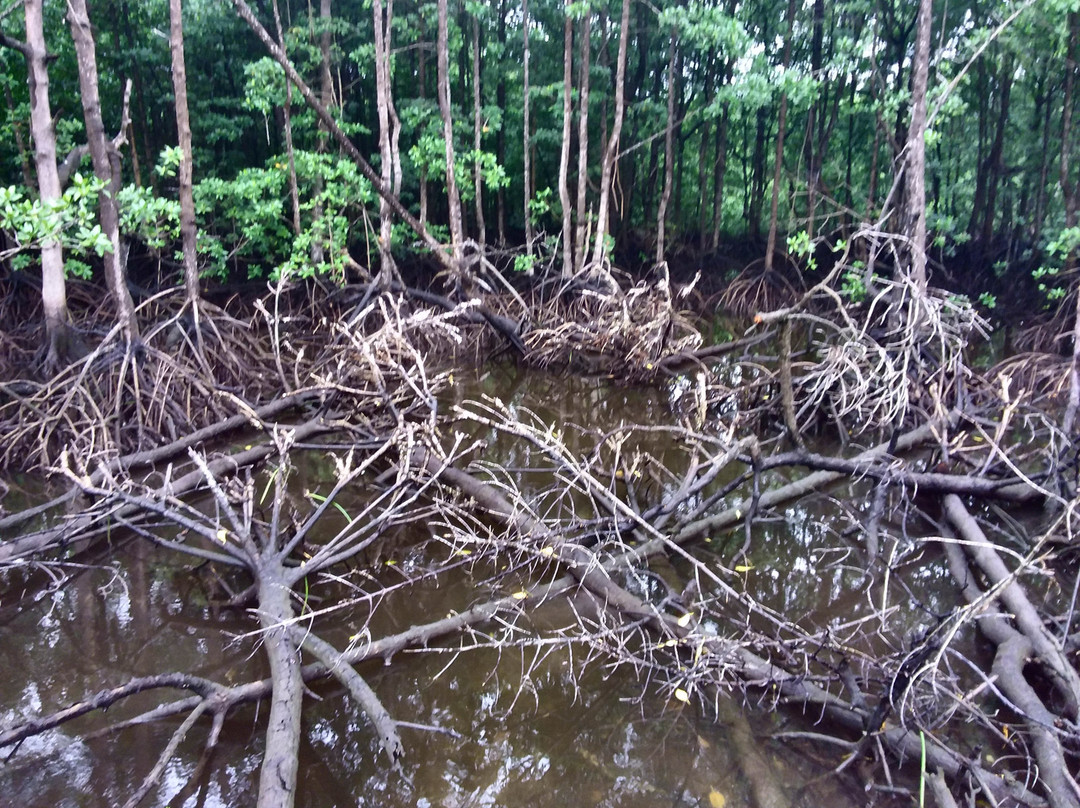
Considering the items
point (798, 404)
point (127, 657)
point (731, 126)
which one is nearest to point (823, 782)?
point (127, 657)

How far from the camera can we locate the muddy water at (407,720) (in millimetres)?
2781

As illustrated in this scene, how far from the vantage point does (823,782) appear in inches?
108

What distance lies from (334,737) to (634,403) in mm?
5313

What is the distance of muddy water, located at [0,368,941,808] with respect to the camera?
2781 mm

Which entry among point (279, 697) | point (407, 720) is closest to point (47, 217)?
point (279, 697)

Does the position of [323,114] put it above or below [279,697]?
above

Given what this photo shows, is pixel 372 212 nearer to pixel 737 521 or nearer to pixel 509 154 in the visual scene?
pixel 509 154

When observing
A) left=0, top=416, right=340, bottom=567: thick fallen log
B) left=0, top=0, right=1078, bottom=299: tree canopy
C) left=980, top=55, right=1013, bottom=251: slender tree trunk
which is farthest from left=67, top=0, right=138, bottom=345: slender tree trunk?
left=980, top=55, right=1013, bottom=251: slender tree trunk

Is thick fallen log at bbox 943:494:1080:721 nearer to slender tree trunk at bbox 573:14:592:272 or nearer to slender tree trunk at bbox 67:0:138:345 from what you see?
slender tree trunk at bbox 67:0:138:345

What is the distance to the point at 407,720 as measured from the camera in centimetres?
319

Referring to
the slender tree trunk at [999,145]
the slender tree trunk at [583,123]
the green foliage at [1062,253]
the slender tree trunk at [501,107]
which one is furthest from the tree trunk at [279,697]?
the slender tree trunk at [999,145]

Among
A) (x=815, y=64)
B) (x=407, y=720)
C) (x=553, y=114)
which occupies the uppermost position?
(x=815, y=64)

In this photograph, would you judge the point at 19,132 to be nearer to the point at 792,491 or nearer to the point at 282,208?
the point at 282,208

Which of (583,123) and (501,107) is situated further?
(501,107)
